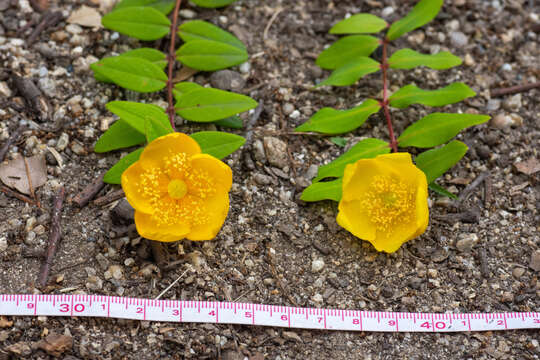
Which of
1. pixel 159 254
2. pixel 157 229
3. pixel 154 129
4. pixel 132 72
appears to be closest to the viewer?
pixel 157 229

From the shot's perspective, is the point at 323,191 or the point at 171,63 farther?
the point at 171,63

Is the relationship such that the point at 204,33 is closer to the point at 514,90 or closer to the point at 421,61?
the point at 421,61

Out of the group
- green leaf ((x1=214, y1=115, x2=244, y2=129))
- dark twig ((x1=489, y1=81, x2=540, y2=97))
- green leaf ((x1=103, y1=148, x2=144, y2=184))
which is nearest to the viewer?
green leaf ((x1=103, y1=148, x2=144, y2=184))

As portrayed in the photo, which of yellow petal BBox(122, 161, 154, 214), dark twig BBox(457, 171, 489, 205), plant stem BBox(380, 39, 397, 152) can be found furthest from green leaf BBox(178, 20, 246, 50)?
dark twig BBox(457, 171, 489, 205)

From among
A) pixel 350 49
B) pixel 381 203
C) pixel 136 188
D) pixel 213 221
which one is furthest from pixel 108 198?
pixel 350 49

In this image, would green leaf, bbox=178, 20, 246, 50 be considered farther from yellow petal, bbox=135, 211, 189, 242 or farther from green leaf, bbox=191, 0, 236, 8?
yellow petal, bbox=135, 211, 189, 242

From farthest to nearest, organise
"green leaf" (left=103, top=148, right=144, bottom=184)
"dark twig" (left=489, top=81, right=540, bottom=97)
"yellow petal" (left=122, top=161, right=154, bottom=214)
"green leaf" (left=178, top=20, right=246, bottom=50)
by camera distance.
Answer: "dark twig" (left=489, top=81, right=540, bottom=97) < "green leaf" (left=178, top=20, right=246, bottom=50) < "green leaf" (left=103, top=148, right=144, bottom=184) < "yellow petal" (left=122, top=161, right=154, bottom=214)
